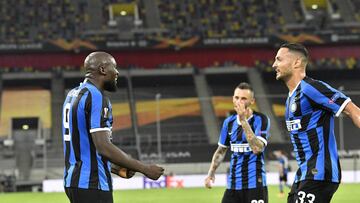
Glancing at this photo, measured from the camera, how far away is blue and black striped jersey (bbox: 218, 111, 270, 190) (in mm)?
9242

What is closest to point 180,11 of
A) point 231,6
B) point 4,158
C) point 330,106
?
point 231,6

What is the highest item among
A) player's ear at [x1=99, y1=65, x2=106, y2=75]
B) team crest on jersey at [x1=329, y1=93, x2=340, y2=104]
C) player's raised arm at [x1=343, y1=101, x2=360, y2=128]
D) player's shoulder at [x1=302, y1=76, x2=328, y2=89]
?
player's ear at [x1=99, y1=65, x2=106, y2=75]

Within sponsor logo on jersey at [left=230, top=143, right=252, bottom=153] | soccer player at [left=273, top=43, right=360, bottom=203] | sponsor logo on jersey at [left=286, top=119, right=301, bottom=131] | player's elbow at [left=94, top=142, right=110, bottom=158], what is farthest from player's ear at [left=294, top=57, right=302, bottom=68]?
sponsor logo on jersey at [left=230, top=143, right=252, bottom=153]

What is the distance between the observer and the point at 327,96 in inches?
253

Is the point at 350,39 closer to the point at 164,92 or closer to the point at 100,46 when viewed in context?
the point at 164,92

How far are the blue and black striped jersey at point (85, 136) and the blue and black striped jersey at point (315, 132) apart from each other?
1.82 metres

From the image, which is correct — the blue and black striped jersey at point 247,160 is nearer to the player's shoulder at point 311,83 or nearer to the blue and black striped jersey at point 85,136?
the player's shoulder at point 311,83

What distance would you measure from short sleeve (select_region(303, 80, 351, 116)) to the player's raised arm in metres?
0.04

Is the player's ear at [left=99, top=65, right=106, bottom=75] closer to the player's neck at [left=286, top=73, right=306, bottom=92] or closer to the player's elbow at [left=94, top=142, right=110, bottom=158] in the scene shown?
the player's elbow at [left=94, top=142, right=110, bottom=158]

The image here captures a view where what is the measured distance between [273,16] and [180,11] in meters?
→ 6.43

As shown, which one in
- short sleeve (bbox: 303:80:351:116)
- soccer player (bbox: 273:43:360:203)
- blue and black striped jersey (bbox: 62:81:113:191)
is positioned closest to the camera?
blue and black striped jersey (bbox: 62:81:113:191)

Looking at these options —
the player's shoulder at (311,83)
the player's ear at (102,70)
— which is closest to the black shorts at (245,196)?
the player's shoulder at (311,83)

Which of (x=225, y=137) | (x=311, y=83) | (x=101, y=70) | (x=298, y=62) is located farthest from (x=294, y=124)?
(x=225, y=137)

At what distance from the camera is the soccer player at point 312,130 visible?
21.2 ft
